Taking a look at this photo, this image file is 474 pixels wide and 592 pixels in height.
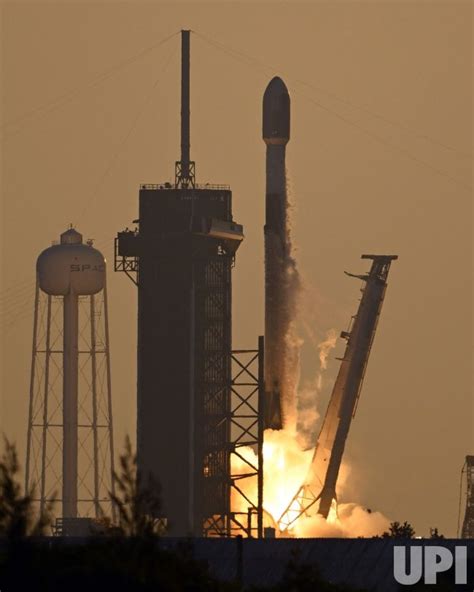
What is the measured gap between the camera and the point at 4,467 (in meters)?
111

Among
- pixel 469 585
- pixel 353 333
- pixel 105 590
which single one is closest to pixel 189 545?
pixel 105 590

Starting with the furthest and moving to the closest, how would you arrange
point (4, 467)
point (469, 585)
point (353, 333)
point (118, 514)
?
point (353, 333), point (469, 585), point (118, 514), point (4, 467)

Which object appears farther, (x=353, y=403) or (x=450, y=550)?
(x=353, y=403)

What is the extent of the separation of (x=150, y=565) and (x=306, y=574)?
41.1 ft

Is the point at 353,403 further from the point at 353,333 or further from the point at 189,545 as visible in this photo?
the point at 189,545

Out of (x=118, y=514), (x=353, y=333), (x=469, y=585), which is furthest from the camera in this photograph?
(x=353, y=333)

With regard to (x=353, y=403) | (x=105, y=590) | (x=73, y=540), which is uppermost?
(x=353, y=403)

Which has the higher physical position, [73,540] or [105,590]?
[73,540]
